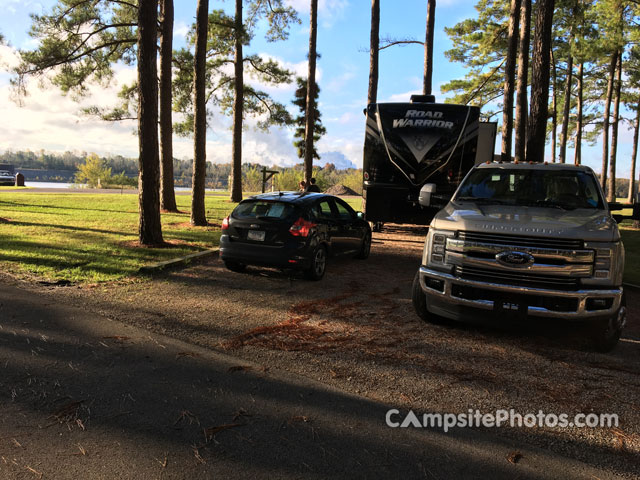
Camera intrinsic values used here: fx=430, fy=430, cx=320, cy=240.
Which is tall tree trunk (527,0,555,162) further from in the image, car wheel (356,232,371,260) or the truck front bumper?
the truck front bumper

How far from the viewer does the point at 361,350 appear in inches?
189

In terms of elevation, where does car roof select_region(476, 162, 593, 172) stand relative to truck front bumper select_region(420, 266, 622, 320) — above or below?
above

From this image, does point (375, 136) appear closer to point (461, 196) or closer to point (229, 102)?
point (461, 196)

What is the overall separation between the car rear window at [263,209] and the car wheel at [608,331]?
4.98 m

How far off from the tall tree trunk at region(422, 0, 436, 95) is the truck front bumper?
886 inches

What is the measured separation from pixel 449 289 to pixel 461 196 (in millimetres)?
1888

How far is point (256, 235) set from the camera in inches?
306

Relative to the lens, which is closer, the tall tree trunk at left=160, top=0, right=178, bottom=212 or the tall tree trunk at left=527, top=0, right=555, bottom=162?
the tall tree trunk at left=527, top=0, right=555, bottom=162

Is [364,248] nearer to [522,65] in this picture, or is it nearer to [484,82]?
[522,65]

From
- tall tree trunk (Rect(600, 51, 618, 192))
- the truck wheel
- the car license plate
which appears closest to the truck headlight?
the truck wheel

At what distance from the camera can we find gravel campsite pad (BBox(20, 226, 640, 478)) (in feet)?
11.8

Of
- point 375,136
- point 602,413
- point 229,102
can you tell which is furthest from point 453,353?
point 229,102

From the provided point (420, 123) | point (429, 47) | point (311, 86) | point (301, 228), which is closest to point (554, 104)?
point (429, 47)

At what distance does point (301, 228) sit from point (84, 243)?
610 cm
